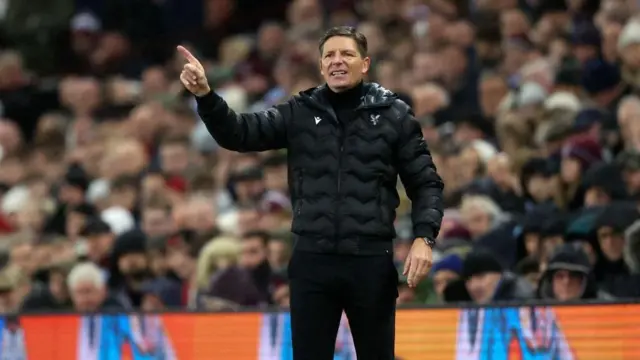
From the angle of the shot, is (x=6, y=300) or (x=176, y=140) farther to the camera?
(x=176, y=140)

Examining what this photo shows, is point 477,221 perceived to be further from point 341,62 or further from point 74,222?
point 341,62

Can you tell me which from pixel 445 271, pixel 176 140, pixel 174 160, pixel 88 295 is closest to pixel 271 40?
pixel 176 140

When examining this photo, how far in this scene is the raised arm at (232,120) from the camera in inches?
236

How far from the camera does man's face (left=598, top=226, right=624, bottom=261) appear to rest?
9.32 meters

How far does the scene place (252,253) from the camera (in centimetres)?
1045

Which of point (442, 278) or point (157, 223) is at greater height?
point (157, 223)

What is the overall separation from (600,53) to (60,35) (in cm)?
676

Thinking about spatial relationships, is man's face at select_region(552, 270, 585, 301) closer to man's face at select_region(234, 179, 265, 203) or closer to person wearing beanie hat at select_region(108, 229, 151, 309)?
person wearing beanie hat at select_region(108, 229, 151, 309)

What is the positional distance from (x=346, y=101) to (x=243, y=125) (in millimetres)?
427

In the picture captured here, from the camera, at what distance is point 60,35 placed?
1697 cm

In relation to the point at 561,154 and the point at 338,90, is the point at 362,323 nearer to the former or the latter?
the point at 338,90

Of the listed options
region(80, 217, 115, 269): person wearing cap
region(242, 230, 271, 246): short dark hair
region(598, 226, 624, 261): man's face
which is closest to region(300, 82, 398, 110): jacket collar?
region(598, 226, 624, 261): man's face

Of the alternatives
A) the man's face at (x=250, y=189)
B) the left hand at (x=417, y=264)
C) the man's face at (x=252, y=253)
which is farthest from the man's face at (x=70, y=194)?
the left hand at (x=417, y=264)

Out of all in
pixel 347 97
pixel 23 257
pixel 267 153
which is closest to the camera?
pixel 347 97
